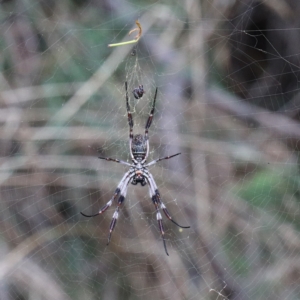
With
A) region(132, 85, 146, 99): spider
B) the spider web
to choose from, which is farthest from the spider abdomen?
the spider web

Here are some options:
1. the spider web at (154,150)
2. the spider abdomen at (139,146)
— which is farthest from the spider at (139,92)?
the spider web at (154,150)

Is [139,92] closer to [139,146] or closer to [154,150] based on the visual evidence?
[139,146]

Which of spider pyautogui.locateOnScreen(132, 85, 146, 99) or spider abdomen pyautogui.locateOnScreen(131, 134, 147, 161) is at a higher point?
spider pyautogui.locateOnScreen(132, 85, 146, 99)

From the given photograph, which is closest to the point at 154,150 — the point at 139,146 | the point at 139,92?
the point at 139,146

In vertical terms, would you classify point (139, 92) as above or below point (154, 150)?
above

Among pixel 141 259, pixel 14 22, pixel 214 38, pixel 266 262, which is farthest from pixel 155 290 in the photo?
pixel 14 22

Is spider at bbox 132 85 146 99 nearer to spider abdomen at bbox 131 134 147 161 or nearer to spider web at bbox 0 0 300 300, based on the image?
spider abdomen at bbox 131 134 147 161

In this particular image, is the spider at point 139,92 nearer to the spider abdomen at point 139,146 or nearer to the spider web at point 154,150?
the spider abdomen at point 139,146

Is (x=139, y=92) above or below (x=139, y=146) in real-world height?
above

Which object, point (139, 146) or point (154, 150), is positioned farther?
point (154, 150)
